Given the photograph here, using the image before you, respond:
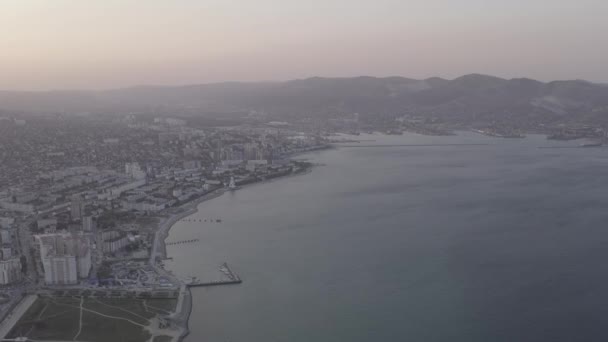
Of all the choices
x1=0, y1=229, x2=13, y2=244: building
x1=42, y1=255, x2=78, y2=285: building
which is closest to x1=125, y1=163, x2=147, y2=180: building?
x1=0, y1=229, x2=13, y2=244: building

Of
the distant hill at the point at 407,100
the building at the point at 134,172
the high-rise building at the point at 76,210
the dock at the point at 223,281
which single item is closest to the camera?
the dock at the point at 223,281

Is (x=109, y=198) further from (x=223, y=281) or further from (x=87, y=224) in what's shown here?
(x=223, y=281)

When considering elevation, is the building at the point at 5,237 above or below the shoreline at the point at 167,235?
above

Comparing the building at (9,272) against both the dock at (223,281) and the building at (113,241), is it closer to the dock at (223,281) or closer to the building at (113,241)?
the building at (113,241)

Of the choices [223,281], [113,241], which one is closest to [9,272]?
[113,241]

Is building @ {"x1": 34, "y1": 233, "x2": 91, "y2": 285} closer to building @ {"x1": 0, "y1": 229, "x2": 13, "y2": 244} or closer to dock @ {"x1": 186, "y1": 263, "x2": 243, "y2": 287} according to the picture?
building @ {"x1": 0, "y1": 229, "x2": 13, "y2": 244}

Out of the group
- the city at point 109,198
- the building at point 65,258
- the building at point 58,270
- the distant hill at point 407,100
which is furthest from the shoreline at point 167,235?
the distant hill at point 407,100
